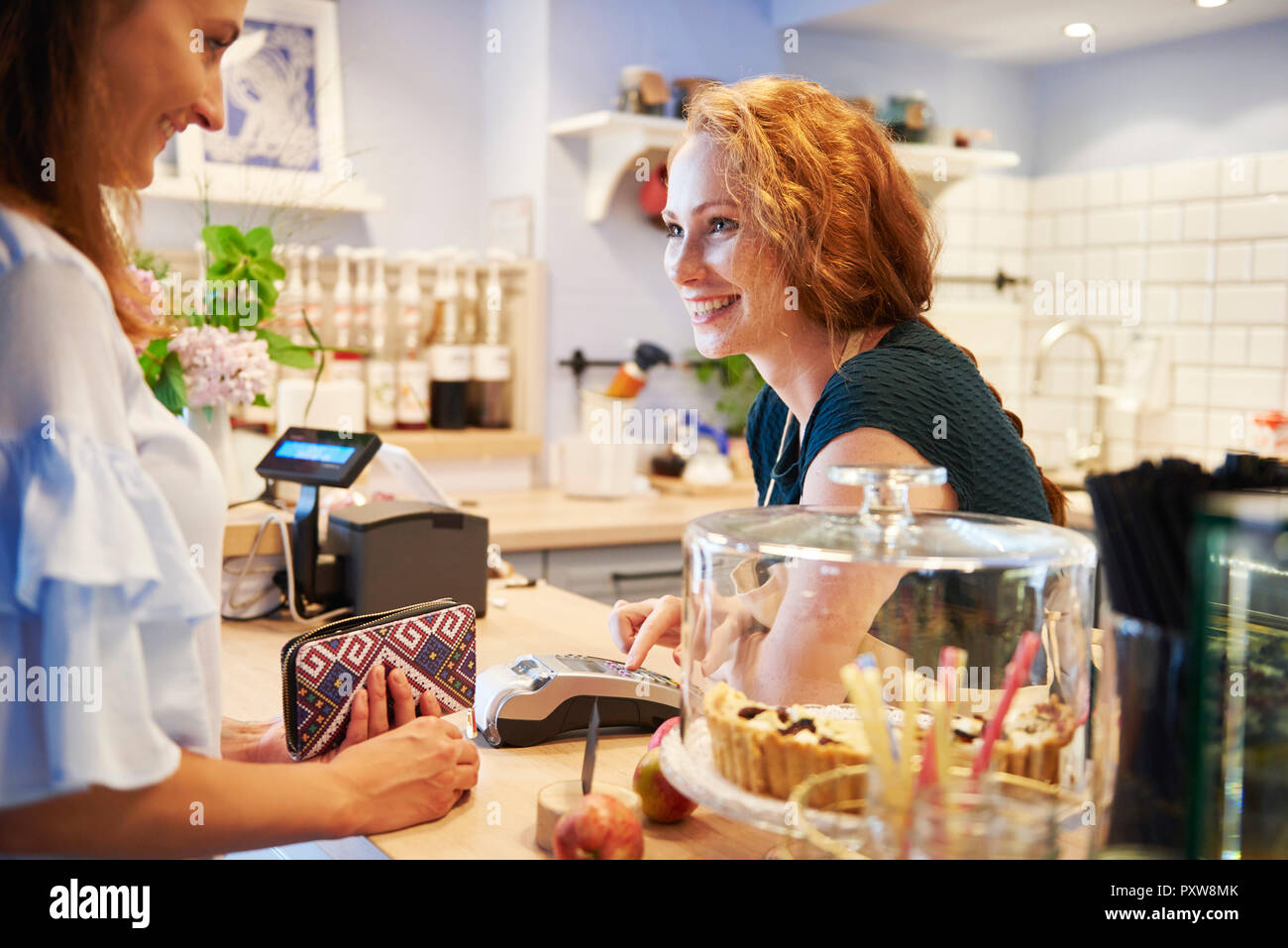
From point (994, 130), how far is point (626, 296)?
4.81 ft

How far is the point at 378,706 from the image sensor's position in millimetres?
1141

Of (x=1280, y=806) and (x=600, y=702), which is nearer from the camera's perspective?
(x=1280, y=806)

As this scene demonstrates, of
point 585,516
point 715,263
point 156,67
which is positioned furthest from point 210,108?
point 585,516

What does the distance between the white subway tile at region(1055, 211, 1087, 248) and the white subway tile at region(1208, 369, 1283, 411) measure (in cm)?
69

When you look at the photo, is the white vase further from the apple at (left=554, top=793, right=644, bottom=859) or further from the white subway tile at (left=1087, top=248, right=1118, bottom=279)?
the white subway tile at (left=1087, top=248, right=1118, bottom=279)

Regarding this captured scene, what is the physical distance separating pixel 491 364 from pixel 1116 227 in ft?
6.69

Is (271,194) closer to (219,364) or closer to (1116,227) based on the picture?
(219,364)

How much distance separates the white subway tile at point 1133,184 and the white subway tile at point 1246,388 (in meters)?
0.61

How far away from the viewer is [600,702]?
1305 millimetres

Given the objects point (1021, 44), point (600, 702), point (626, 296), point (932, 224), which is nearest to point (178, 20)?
point (600, 702)

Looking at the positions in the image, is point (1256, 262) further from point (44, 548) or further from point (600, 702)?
point (44, 548)

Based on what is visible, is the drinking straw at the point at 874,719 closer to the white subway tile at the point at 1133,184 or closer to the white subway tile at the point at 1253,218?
the white subway tile at the point at 1253,218

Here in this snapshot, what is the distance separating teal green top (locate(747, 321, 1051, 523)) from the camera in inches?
50.6
